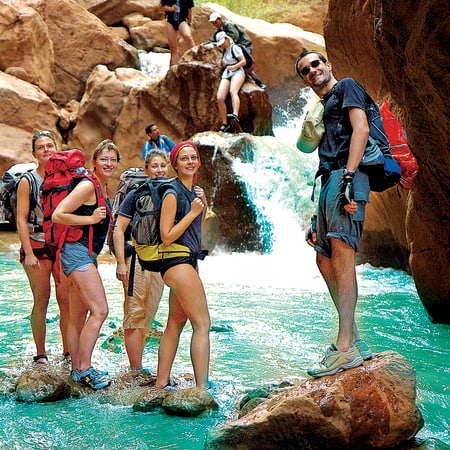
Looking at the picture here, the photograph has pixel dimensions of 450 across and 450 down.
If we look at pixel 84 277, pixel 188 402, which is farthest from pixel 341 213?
pixel 84 277

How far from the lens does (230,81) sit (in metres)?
13.9

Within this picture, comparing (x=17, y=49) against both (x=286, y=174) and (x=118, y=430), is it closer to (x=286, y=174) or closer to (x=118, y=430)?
(x=286, y=174)

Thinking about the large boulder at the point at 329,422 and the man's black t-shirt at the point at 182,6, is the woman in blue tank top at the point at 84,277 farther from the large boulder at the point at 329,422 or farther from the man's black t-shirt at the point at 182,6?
the man's black t-shirt at the point at 182,6

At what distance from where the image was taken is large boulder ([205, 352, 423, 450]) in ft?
9.84

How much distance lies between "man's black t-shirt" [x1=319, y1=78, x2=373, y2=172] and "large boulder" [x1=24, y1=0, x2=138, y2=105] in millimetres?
15950

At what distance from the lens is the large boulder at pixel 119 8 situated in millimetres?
20547

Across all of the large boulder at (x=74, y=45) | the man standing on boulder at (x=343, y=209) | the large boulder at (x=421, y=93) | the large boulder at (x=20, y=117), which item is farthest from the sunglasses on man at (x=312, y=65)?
the large boulder at (x=74, y=45)

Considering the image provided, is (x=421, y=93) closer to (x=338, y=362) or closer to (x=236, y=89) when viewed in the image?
(x=338, y=362)

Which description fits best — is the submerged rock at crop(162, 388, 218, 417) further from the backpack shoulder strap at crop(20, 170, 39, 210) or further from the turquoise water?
the backpack shoulder strap at crop(20, 170, 39, 210)

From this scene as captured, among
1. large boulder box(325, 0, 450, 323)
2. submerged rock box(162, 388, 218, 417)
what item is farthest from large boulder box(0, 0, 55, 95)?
submerged rock box(162, 388, 218, 417)

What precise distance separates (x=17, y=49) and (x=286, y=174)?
910 cm

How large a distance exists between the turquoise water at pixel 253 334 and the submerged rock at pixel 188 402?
0.06 m

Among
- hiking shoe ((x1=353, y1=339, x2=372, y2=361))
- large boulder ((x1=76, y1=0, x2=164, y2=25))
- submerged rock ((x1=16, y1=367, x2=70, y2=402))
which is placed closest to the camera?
hiking shoe ((x1=353, y1=339, x2=372, y2=361))

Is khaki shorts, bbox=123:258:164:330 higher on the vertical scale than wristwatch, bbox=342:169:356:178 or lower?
lower
